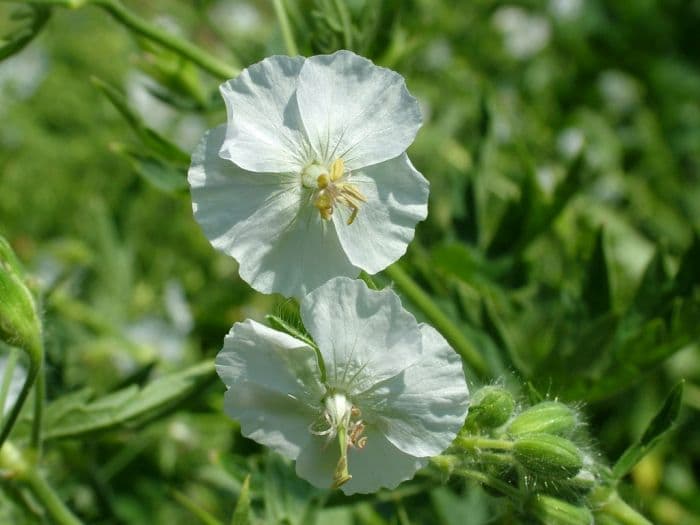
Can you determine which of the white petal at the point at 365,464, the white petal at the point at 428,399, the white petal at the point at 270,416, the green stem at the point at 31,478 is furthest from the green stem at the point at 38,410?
the white petal at the point at 428,399

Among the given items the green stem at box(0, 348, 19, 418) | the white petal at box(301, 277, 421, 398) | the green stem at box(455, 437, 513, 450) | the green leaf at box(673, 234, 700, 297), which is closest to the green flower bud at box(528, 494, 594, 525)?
the green stem at box(455, 437, 513, 450)

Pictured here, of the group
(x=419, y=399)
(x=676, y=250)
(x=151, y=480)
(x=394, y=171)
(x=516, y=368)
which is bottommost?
A: (x=151, y=480)

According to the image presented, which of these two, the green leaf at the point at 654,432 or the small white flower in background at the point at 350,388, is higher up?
the small white flower in background at the point at 350,388

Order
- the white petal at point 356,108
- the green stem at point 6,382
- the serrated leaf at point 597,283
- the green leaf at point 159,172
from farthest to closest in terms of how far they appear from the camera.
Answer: the serrated leaf at point 597,283 → the green leaf at point 159,172 → the green stem at point 6,382 → the white petal at point 356,108

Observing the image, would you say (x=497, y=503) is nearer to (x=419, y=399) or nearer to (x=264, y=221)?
(x=419, y=399)

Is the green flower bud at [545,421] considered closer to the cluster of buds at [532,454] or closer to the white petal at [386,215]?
the cluster of buds at [532,454]

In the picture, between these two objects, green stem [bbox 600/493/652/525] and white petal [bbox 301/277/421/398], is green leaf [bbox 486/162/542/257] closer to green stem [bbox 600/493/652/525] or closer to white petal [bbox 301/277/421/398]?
green stem [bbox 600/493/652/525]

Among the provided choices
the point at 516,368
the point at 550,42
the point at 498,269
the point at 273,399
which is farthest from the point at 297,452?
the point at 550,42
